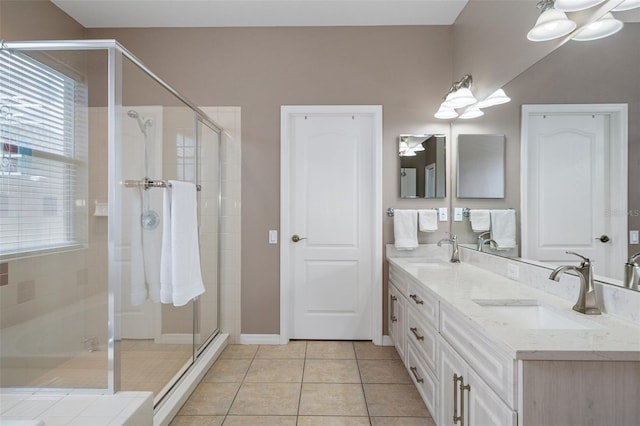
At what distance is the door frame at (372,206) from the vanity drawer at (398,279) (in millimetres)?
149

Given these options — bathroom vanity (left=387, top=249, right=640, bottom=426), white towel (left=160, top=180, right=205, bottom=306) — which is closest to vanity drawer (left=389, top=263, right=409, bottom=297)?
bathroom vanity (left=387, top=249, right=640, bottom=426)

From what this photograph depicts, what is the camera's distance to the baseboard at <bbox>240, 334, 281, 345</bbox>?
2.97 meters

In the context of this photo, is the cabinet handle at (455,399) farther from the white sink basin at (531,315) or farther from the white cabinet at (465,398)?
the white sink basin at (531,315)

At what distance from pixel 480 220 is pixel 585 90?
1187 millimetres

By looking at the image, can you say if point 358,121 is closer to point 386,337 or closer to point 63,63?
point 386,337

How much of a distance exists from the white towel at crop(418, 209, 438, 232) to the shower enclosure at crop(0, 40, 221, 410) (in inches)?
79.5

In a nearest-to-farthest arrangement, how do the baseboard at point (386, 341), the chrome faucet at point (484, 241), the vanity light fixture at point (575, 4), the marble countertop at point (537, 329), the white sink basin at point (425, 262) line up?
1. the marble countertop at point (537, 329)
2. the vanity light fixture at point (575, 4)
3. the chrome faucet at point (484, 241)
4. the white sink basin at point (425, 262)
5. the baseboard at point (386, 341)

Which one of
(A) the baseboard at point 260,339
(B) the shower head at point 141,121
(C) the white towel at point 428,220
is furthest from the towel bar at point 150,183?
(C) the white towel at point 428,220

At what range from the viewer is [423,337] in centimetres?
197

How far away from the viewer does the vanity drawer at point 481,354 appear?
3.51ft

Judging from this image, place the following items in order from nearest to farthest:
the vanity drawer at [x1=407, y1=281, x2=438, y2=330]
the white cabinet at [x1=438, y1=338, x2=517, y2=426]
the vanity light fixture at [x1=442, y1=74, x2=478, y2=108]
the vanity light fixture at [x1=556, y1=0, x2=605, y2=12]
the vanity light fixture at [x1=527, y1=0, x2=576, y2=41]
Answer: the white cabinet at [x1=438, y1=338, x2=517, y2=426] < the vanity light fixture at [x1=556, y1=0, x2=605, y2=12] < the vanity light fixture at [x1=527, y1=0, x2=576, y2=41] < the vanity drawer at [x1=407, y1=281, x2=438, y2=330] < the vanity light fixture at [x1=442, y1=74, x2=478, y2=108]

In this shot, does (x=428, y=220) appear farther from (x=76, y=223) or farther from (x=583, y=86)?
(x=76, y=223)

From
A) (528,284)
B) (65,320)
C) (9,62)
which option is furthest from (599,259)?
(9,62)

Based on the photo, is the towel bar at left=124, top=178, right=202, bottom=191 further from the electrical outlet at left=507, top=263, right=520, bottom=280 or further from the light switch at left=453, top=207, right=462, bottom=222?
Result: the light switch at left=453, top=207, right=462, bottom=222
